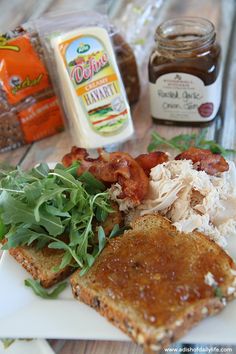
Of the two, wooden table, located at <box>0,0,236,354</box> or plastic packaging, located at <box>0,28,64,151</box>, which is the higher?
plastic packaging, located at <box>0,28,64,151</box>

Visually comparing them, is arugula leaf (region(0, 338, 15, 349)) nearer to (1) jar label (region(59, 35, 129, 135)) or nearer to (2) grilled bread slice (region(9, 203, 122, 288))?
(2) grilled bread slice (region(9, 203, 122, 288))

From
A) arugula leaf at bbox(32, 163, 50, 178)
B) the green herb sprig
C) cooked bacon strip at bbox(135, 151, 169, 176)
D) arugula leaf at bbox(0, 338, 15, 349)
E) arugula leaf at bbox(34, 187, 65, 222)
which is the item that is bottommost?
the green herb sprig

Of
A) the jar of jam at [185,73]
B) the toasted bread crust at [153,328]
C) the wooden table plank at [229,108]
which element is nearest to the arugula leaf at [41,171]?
the toasted bread crust at [153,328]

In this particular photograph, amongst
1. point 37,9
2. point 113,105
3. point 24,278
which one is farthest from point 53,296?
point 37,9

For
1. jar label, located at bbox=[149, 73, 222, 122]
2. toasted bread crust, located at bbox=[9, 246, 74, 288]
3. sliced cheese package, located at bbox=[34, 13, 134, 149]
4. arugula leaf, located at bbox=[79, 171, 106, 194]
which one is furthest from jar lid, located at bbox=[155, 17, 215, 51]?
toasted bread crust, located at bbox=[9, 246, 74, 288]

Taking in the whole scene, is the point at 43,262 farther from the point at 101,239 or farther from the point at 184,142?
the point at 184,142

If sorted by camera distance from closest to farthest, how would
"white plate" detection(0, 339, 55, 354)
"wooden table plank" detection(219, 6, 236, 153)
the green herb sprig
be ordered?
1. "white plate" detection(0, 339, 55, 354)
2. the green herb sprig
3. "wooden table plank" detection(219, 6, 236, 153)

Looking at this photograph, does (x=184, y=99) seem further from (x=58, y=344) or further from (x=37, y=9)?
(x=37, y=9)
